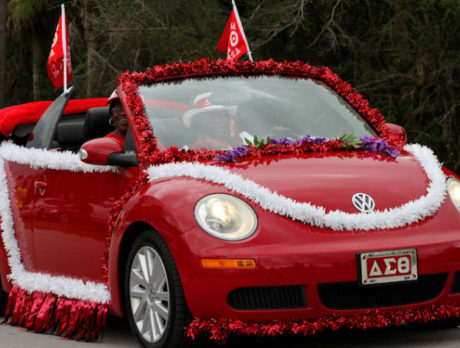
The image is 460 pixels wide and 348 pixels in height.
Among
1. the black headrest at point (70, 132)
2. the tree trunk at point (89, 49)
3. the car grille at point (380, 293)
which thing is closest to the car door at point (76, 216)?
the black headrest at point (70, 132)

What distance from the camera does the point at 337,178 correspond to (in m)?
5.03

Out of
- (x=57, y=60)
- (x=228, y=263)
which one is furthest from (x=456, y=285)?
(x=57, y=60)

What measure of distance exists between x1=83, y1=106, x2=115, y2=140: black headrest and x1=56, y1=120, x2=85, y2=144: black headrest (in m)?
1.05

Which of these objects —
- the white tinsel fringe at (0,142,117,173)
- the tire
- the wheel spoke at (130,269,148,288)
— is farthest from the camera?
the white tinsel fringe at (0,142,117,173)

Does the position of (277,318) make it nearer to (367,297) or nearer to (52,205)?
(367,297)

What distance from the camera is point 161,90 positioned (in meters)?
6.02

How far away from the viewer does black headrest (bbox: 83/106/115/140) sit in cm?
659

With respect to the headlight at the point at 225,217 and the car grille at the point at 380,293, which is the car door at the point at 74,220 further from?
the car grille at the point at 380,293

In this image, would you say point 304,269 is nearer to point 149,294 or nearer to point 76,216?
point 149,294

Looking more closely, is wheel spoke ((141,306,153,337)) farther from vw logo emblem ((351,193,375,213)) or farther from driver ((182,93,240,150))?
vw logo emblem ((351,193,375,213))

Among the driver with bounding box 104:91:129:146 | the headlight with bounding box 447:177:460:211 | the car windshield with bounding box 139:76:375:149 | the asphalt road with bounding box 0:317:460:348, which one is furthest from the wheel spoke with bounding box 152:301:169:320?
the headlight with bounding box 447:177:460:211

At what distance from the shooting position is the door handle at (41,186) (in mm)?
6434

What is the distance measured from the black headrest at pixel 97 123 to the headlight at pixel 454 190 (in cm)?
239

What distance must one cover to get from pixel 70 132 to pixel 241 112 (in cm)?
229
